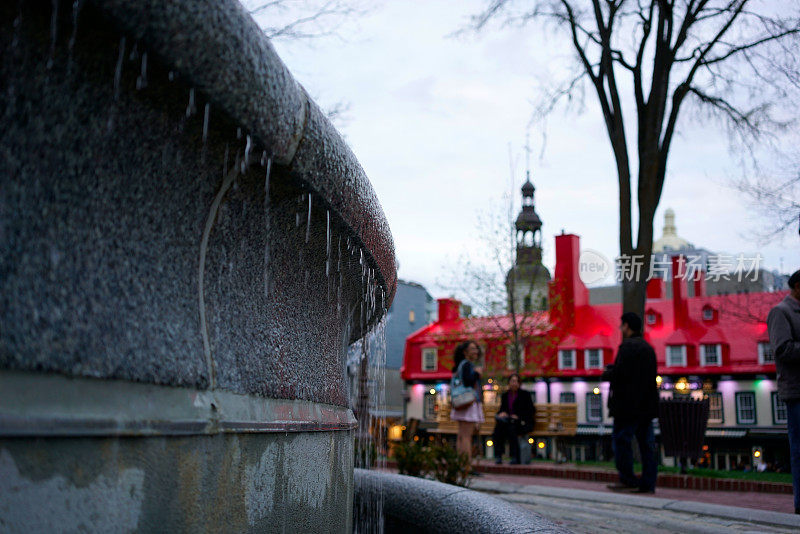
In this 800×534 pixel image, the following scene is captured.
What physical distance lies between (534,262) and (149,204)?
30.6m

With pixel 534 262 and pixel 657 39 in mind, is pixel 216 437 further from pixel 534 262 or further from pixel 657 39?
pixel 534 262

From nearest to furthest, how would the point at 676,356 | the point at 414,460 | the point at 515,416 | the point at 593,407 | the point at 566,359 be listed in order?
the point at 414,460, the point at 515,416, the point at 676,356, the point at 593,407, the point at 566,359

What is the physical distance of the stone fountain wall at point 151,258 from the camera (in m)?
1.09

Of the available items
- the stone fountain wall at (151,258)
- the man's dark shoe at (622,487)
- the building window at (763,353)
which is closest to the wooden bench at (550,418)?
the building window at (763,353)

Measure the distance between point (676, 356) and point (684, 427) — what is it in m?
29.1

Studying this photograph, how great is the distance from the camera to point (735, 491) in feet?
26.8

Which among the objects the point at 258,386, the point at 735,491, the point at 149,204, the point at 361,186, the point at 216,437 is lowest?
the point at 735,491

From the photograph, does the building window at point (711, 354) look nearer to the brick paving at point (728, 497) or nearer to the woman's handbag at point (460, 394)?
the brick paving at point (728, 497)

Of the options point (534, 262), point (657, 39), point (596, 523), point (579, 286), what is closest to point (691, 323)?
point (579, 286)

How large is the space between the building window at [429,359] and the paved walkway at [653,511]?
118 feet

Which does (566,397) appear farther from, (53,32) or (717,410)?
(53,32)

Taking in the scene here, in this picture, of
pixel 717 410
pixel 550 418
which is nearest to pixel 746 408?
pixel 717 410

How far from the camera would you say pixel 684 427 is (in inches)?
358

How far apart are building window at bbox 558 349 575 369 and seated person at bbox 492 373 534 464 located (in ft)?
80.2
